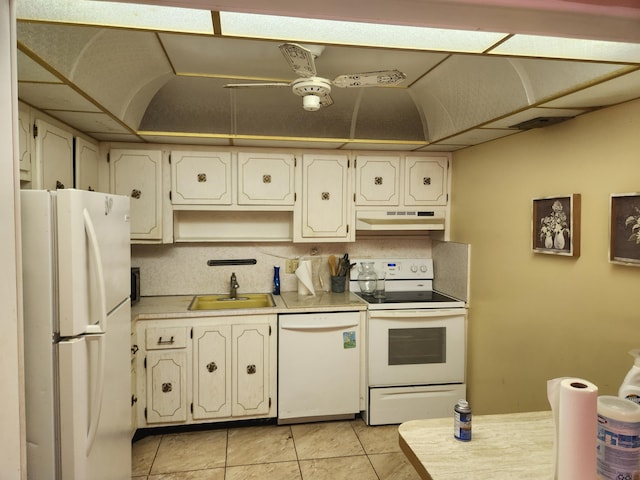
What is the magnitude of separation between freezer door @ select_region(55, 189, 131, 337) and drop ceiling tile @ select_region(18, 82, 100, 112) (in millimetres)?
521

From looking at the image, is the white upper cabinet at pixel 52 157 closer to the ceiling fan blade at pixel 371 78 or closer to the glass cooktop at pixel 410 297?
the ceiling fan blade at pixel 371 78

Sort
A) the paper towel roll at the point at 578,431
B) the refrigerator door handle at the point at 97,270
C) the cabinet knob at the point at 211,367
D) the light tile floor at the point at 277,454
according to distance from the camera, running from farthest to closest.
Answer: the cabinet knob at the point at 211,367 → the light tile floor at the point at 277,454 → the refrigerator door handle at the point at 97,270 → the paper towel roll at the point at 578,431

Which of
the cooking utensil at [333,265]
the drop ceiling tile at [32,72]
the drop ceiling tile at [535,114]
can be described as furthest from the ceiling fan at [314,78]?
the cooking utensil at [333,265]

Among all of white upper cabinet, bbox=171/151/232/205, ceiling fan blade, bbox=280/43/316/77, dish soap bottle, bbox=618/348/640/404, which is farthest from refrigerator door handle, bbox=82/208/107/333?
dish soap bottle, bbox=618/348/640/404

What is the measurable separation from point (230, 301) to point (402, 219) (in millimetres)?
1557

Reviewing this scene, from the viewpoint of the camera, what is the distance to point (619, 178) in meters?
1.88

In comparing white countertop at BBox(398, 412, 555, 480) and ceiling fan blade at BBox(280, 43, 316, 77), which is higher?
ceiling fan blade at BBox(280, 43, 316, 77)

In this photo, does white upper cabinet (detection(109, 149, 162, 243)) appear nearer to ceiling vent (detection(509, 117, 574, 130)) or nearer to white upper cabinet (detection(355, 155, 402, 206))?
white upper cabinet (detection(355, 155, 402, 206))

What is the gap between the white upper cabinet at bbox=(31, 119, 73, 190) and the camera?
6.65ft

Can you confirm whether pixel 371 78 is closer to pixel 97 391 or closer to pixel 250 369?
pixel 97 391

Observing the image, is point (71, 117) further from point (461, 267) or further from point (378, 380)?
point (461, 267)

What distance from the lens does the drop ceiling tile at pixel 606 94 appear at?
1630mm

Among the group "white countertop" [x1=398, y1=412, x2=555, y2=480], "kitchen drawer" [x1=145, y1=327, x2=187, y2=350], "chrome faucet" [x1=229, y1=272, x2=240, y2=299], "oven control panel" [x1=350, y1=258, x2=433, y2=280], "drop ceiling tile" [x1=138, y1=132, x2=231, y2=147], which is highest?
"drop ceiling tile" [x1=138, y1=132, x2=231, y2=147]

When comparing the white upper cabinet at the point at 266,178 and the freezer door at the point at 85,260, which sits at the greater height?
the white upper cabinet at the point at 266,178
